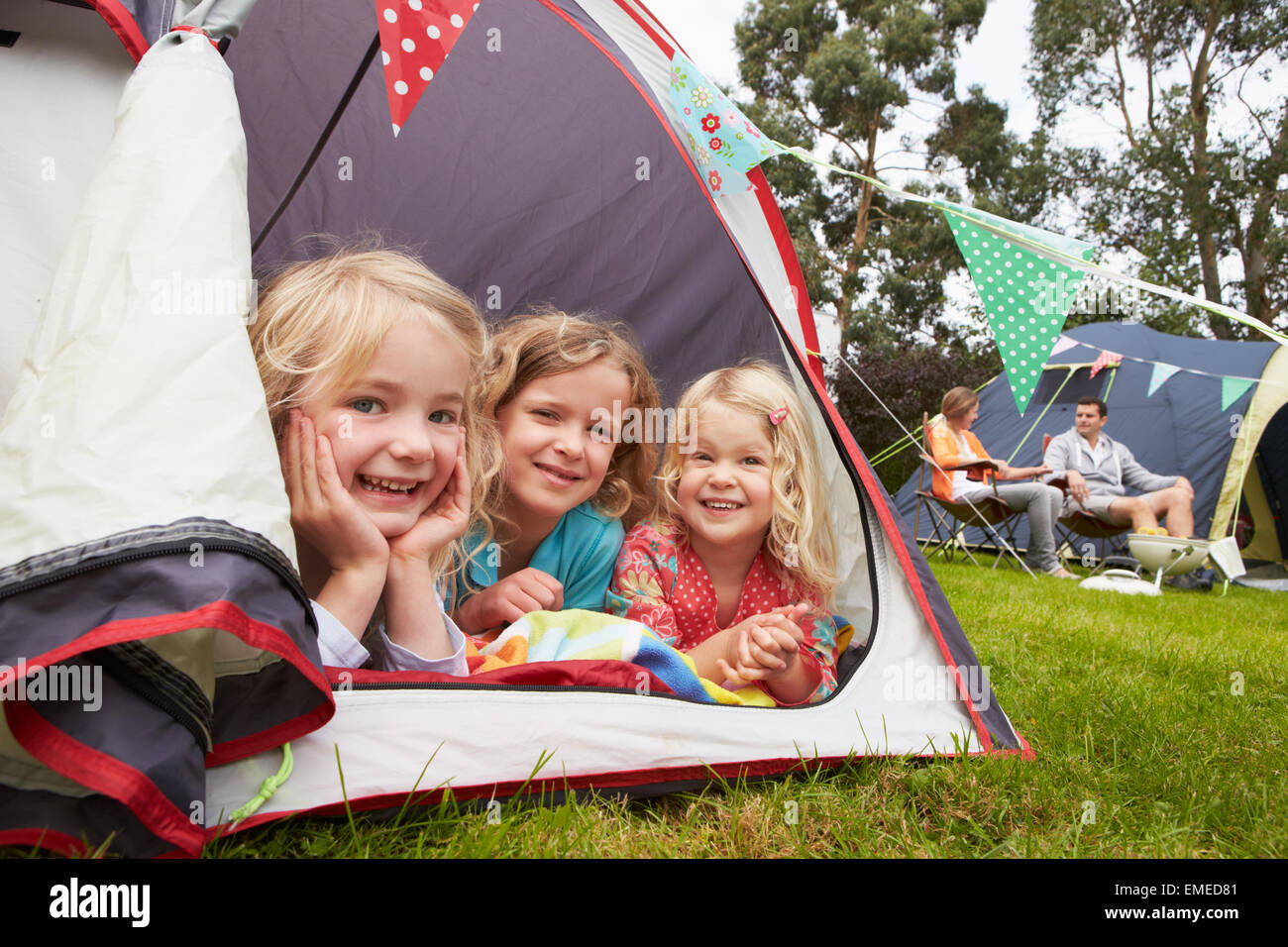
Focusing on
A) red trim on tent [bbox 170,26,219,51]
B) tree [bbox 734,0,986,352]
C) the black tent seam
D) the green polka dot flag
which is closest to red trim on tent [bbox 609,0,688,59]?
the black tent seam

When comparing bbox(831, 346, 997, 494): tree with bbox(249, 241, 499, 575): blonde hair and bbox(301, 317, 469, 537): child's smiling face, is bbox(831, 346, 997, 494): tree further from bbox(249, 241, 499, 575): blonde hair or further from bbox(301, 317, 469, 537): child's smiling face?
bbox(301, 317, 469, 537): child's smiling face

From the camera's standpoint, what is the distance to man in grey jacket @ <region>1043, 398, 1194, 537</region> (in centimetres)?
459

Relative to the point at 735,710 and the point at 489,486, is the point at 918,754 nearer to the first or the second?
the point at 735,710

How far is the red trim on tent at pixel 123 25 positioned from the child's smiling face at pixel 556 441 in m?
0.84

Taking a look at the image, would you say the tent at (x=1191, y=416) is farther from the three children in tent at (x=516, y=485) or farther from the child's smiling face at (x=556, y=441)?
the child's smiling face at (x=556, y=441)

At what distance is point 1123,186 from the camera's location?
1191 centimetres

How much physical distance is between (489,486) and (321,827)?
80 cm

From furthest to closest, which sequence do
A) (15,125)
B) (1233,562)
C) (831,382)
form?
1. (831,382)
2. (1233,562)
3. (15,125)

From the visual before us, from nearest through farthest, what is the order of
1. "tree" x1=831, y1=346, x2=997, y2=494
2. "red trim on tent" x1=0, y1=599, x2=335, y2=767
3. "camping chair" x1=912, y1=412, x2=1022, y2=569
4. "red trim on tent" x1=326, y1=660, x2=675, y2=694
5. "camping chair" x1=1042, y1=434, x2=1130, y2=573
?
"red trim on tent" x1=0, y1=599, x2=335, y2=767
"red trim on tent" x1=326, y1=660, x2=675, y2=694
"camping chair" x1=912, y1=412, x2=1022, y2=569
"camping chair" x1=1042, y1=434, x2=1130, y2=573
"tree" x1=831, y1=346, x2=997, y2=494

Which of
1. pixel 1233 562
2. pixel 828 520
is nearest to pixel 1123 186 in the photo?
pixel 1233 562

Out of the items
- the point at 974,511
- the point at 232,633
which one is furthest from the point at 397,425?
the point at 974,511

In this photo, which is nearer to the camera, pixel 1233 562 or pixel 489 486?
pixel 489 486

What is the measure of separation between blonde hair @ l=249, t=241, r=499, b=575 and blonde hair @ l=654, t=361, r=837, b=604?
477 millimetres

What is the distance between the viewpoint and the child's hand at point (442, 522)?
4.43 feet
